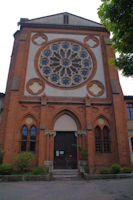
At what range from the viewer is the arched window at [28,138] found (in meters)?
17.0

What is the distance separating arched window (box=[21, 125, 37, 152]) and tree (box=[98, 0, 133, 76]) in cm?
1186

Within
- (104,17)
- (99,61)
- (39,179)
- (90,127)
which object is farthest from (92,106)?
(104,17)

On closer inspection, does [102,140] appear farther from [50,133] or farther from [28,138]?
[28,138]

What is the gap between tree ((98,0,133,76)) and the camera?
26.6ft

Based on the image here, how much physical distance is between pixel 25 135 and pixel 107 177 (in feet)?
31.0

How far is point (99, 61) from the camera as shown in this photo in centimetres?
2186

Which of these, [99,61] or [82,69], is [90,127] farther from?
[99,61]

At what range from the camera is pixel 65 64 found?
846 inches

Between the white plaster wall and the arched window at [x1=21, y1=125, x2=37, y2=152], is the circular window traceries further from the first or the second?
the arched window at [x1=21, y1=125, x2=37, y2=152]

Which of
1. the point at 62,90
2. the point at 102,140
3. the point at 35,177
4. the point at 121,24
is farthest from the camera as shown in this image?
the point at 62,90

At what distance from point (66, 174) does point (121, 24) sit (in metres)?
13.2

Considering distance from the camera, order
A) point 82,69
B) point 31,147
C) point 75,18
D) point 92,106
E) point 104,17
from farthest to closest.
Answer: point 75,18
point 82,69
point 92,106
point 31,147
point 104,17

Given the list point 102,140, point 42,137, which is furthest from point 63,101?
point 102,140

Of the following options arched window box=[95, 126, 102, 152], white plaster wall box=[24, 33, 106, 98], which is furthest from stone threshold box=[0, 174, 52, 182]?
white plaster wall box=[24, 33, 106, 98]
